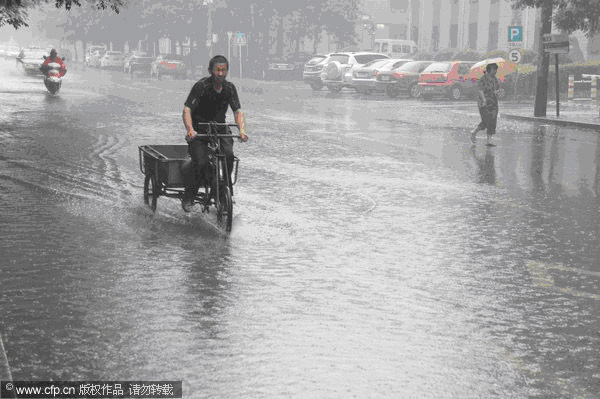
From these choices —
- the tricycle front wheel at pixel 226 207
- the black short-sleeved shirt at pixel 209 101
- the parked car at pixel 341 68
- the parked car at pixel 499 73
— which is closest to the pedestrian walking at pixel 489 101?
the black short-sleeved shirt at pixel 209 101

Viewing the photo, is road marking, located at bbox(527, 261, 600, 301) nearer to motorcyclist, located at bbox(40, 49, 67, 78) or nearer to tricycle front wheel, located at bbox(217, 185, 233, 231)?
tricycle front wheel, located at bbox(217, 185, 233, 231)

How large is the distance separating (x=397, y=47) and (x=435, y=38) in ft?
13.1

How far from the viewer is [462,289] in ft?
25.4

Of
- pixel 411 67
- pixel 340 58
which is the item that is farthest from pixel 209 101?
pixel 340 58

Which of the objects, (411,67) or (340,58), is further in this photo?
(340,58)

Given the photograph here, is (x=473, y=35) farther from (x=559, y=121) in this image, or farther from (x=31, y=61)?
(x=559, y=121)

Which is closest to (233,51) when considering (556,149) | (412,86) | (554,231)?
(412,86)

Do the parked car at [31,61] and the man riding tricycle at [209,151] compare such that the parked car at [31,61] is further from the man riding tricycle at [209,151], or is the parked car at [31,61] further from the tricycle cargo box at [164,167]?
the man riding tricycle at [209,151]

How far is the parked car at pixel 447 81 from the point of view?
1667 inches

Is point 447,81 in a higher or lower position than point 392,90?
higher

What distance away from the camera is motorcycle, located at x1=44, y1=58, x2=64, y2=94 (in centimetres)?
3800

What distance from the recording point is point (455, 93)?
42875 millimetres

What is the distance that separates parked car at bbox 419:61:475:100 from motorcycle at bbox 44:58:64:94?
1363cm

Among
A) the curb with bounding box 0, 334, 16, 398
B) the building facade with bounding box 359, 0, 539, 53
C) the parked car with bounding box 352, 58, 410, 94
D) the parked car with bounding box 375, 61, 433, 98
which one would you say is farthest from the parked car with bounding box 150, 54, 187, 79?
the curb with bounding box 0, 334, 16, 398
